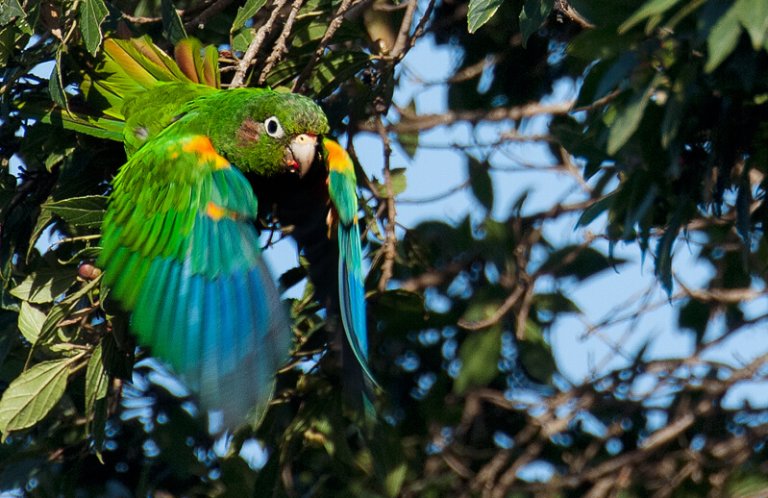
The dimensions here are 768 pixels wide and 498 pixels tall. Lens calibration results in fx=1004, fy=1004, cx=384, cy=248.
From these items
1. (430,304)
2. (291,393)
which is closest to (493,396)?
(430,304)

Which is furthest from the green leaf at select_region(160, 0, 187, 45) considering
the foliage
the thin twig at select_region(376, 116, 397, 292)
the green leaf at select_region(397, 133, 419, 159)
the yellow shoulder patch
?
the green leaf at select_region(397, 133, 419, 159)

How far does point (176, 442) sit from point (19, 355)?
2.10 feet

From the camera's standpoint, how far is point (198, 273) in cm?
292

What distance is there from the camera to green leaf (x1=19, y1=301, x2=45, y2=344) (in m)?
2.79

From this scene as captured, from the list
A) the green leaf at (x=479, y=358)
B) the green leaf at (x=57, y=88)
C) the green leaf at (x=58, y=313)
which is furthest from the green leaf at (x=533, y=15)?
the green leaf at (x=479, y=358)

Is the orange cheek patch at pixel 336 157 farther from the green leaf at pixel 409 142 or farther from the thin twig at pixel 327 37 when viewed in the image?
the green leaf at pixel 409 142

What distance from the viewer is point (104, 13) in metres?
2.64

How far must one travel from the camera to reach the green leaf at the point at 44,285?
2.85 m

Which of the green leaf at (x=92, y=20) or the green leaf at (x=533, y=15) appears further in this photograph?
the green leaf at (x=92, y=20)

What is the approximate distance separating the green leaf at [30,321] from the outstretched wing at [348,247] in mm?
863

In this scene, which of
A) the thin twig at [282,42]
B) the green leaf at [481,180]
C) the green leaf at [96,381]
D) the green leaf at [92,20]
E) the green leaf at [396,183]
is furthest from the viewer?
the green leaf at [481,180]

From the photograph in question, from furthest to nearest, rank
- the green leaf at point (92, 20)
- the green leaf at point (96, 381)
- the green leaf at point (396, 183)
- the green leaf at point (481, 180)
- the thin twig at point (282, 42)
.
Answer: the green leaf at point (481, 180), the green leaf at point (396, 183), the thin twig at point (282, 42), the green leaf at point (96, 381), the green leaf at point (92, 20)

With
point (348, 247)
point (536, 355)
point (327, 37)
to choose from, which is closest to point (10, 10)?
point (327, 37)

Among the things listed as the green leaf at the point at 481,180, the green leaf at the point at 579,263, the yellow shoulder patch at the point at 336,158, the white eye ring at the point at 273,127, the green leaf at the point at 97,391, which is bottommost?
the green leaf at the point at 97,391
